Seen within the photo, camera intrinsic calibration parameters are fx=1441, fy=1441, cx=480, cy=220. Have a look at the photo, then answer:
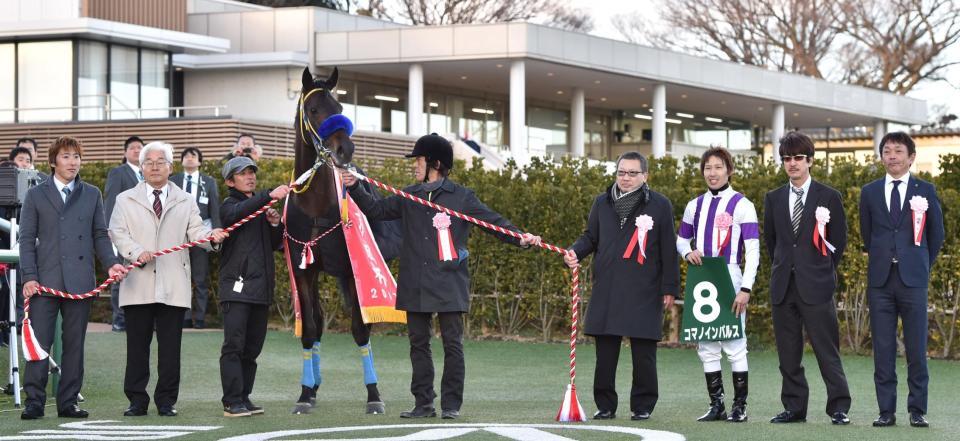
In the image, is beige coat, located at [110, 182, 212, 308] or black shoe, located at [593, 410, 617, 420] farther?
beige coat, located at [110, 182, 212, 308]

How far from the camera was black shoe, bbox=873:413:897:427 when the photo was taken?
847cm

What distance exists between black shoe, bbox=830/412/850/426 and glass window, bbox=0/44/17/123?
1193 inches

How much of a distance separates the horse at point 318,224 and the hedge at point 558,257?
5050 mm

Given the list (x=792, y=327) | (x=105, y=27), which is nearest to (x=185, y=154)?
(x=792, y=327)

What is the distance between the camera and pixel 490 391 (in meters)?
11.4

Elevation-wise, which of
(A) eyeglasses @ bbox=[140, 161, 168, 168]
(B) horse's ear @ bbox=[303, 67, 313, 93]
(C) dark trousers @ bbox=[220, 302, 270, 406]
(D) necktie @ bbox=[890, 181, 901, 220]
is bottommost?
(C) dark trousers @ bbox=[220, 302, 270, 406]

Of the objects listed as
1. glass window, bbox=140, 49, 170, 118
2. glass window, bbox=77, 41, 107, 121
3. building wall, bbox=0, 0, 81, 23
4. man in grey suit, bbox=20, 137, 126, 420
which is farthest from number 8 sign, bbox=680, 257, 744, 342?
glass window, bbox=140, 49, 170, 118

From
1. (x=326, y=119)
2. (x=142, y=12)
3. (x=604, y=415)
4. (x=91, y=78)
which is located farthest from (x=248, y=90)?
(x=604, y=415)

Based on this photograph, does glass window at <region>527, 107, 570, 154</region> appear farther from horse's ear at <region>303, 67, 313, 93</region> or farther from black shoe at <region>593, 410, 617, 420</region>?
black shoe at <region>593, 410, 617, 420</region>

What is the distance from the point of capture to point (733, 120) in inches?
2306

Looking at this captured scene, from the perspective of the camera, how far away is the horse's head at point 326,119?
8.76 meters

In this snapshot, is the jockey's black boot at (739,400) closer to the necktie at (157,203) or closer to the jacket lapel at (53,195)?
the necktie at (157,203)

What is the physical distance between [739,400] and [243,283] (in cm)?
318

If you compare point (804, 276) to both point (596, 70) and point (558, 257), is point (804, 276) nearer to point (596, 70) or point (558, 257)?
point (558, 257)
